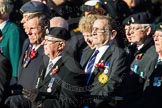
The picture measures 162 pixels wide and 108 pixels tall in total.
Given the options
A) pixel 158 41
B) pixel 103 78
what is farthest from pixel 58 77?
pixel 158 41

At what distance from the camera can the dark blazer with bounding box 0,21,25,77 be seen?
35.2 feet

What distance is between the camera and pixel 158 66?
33.0 ft

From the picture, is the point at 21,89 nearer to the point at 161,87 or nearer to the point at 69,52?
the point at 69,52

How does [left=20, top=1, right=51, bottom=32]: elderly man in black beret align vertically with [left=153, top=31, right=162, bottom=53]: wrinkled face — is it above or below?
above

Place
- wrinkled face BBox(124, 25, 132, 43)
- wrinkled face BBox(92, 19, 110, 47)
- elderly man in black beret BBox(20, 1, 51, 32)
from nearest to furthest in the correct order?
1. wrinkled face BBox(92, 19, 110, 47)
2. elderly man in black beret BBox(20, 1, 51, 32)
3. wrinkled face BBox(124, 25, 132, 43)

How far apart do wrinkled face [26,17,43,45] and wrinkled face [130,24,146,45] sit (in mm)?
1321

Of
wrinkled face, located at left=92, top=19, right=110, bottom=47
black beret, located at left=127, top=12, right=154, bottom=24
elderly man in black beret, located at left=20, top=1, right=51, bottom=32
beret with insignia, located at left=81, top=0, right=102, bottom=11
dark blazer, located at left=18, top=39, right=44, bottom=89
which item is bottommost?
dark blazer, located at left=18, top=39, right=44, bottom=89

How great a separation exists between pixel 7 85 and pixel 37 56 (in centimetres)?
100

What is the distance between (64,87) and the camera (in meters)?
9.02

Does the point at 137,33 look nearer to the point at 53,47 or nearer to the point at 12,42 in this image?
the point at 12,42

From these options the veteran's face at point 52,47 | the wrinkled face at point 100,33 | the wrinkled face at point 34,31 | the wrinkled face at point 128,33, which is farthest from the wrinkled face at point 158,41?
the wrinkled face at point 34,31

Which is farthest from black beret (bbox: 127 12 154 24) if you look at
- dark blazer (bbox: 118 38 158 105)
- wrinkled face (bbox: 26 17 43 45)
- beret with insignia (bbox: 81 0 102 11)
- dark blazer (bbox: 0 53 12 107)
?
dark blazer (bbox: 0 53 12 107)

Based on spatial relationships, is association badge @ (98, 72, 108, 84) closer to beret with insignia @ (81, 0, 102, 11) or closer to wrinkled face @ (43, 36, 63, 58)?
wrinkled face @ (43, 36, 63, 58)

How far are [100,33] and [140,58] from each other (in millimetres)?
1004
